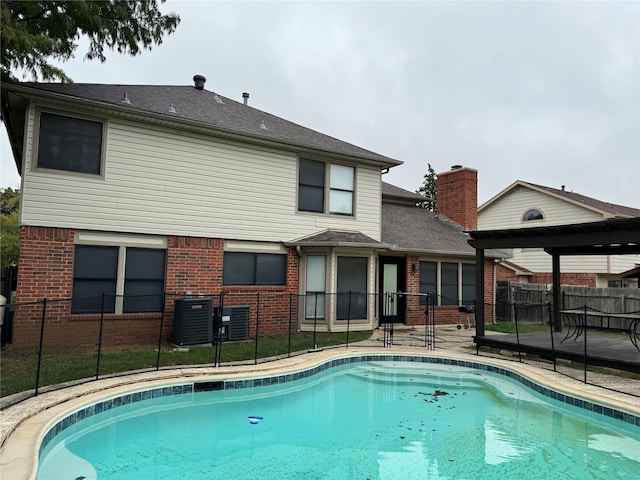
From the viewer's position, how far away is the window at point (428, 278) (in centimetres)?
1415

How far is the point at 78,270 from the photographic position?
889 centimetres

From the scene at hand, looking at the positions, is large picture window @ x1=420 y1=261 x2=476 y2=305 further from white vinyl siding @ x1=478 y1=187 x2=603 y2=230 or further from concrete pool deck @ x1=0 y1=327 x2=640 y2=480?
white vinyl siding @ x1=478 y1=187 x2=603 y2=230

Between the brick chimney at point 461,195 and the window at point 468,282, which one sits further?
the brick chimney at point 461,195

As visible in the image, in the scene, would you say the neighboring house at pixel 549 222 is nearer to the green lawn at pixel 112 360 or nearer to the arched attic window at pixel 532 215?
the arched attic window at pixel 532 215

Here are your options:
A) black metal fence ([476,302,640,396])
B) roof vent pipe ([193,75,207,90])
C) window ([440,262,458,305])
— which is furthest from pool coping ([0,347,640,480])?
roof vent pipe ([193,75,207,90])

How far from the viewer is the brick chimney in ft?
56.3

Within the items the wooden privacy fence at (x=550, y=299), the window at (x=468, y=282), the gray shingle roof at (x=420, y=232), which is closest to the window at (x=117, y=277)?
the gray shingle roof at (x=420, y=232)

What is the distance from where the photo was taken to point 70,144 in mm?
8914

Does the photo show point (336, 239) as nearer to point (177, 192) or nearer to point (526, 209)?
point (177, 192)

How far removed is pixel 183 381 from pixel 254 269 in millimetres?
4627

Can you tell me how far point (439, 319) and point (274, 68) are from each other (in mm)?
12286

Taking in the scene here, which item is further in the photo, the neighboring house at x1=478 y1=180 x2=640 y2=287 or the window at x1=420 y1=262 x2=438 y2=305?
the neighboring house at x1=478 y1=180 x2=640 y2=287

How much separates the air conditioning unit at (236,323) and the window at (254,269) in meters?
0.91

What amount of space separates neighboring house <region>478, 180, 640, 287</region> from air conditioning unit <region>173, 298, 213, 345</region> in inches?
562
